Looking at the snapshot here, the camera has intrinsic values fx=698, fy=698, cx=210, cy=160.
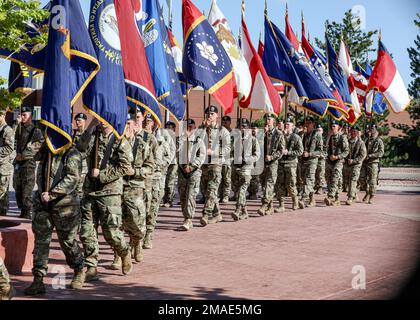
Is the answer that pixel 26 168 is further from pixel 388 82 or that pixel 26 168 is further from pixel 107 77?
pixel 388 82

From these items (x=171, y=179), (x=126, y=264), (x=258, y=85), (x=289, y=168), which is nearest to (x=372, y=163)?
(x=289, y=168)

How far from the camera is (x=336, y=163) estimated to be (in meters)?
17.5

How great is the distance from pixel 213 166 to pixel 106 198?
511 cm

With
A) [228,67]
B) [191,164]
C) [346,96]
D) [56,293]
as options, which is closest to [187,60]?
[228,67]

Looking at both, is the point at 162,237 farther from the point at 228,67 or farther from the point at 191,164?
the point at 228,67

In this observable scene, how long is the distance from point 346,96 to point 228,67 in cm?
858

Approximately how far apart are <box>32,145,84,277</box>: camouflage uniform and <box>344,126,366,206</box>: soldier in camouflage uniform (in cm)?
1121

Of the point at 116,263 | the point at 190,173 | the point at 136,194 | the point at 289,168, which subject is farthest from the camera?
the point at 289,168

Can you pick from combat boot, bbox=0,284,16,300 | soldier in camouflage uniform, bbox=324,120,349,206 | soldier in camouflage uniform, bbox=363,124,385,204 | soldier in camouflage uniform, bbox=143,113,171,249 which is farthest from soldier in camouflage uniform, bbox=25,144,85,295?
soldier in camouflage uniform, bbox=363,124,385,204

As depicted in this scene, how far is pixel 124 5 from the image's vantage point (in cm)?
970

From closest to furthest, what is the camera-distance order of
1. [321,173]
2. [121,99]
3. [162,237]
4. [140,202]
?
[121,99] → [140,202] → [162,237] → [321,173]

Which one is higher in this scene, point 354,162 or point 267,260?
point 354,162

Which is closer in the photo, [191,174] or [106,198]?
[106,198]

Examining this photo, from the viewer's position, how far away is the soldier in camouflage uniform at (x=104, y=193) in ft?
26.6
